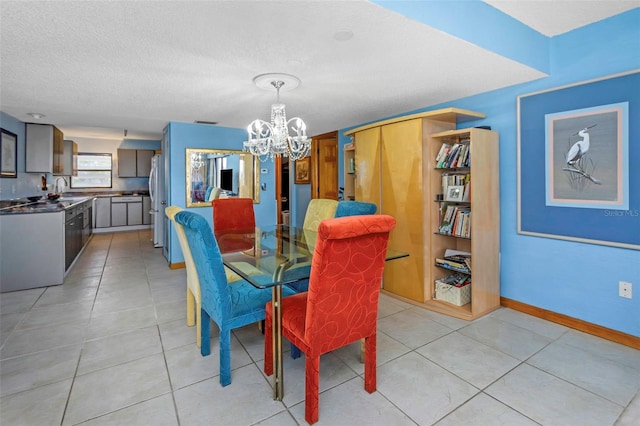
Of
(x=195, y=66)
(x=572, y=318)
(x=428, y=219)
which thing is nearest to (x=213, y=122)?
(x=195, y=66)

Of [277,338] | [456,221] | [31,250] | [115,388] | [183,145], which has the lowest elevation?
[115,388]

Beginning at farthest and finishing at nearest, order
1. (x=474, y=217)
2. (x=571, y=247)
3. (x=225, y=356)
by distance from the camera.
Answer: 1. (x=474, y=217)
2. (x=571, y=247)
3. (x=225, y=356)

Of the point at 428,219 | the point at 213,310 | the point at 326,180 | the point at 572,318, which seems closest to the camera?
the point at 213,310

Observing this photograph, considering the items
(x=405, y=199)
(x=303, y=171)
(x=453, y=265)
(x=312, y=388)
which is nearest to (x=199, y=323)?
(x=312, y=388)

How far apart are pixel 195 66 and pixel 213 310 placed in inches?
71.6

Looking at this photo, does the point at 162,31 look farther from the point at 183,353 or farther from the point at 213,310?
the point at 183,353

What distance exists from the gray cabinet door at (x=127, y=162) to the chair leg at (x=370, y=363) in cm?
792

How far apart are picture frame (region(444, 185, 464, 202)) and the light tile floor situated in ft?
3.69

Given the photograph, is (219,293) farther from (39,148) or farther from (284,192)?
(284,192)

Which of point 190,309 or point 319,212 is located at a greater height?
point 319,212

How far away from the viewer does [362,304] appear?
1.73 m

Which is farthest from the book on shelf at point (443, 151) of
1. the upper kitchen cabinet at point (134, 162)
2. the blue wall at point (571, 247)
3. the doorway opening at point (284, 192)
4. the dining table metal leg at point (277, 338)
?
the upper kitchen cabinet at point (134, 162)

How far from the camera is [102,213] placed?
749 cm

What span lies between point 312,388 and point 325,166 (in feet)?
15.5
